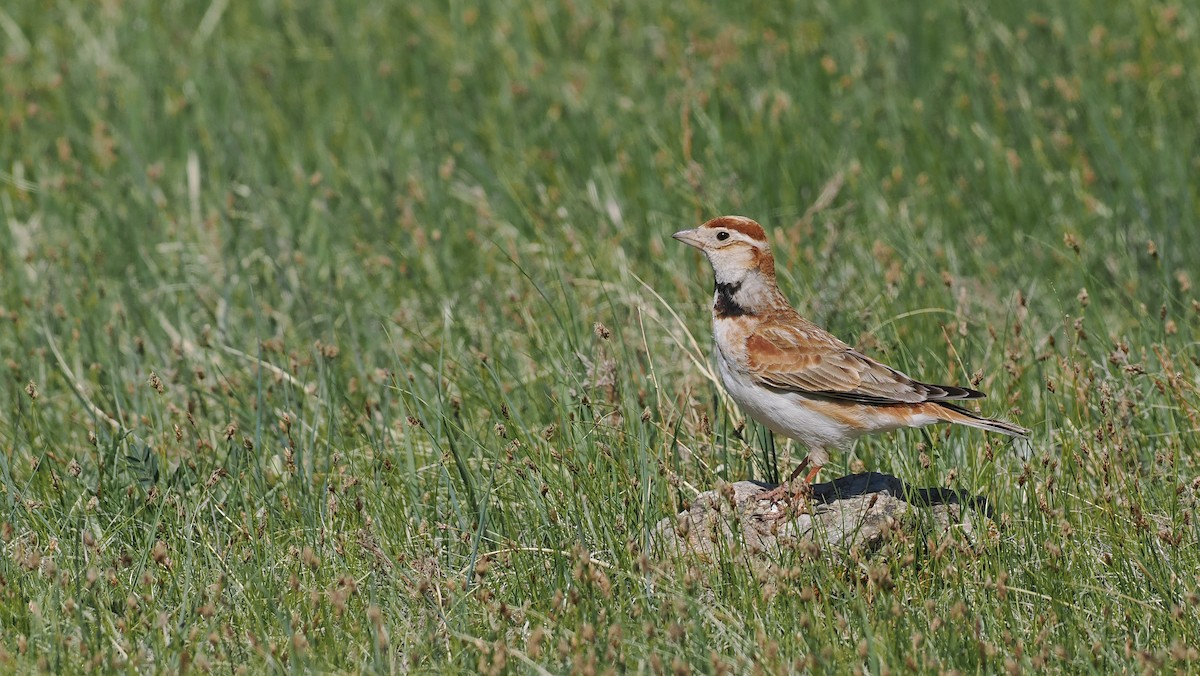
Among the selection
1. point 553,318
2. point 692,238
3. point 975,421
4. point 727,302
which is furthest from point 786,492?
point 553,318

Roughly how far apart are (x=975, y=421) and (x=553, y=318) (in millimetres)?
2667

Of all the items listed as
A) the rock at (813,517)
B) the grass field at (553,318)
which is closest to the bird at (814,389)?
the rock at (813,517)

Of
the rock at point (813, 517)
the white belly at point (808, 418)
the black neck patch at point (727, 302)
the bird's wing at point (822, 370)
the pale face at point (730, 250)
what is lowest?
the rock at point (813, 517)

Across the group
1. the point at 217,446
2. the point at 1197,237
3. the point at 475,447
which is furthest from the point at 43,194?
the point at 1197,237

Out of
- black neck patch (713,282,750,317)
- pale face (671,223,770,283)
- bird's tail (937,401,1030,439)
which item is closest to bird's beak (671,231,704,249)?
pale face (671,223,770,283)

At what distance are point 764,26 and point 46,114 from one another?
213 inches

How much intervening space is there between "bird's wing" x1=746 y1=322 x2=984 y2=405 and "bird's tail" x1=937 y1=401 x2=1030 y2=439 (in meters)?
0.13

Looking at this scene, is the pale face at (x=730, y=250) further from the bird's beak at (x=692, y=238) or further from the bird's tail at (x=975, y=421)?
the bird's tail at (x=975, y=421)

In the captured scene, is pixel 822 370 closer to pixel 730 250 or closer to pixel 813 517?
pixel 730 250

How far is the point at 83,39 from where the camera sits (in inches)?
479

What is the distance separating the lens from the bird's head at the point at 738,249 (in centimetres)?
648

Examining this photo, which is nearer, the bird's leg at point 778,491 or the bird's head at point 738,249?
the bird's leg at point 778,491

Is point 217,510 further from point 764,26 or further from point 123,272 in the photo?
point 764,26

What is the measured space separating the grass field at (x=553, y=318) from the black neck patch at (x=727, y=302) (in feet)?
0.58
